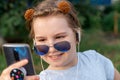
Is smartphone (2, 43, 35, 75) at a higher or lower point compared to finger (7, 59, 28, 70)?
higher

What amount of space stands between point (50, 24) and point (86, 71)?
0.42 meters

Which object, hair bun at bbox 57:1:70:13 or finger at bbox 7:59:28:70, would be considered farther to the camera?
hair bun at bbox 57:1:70:13

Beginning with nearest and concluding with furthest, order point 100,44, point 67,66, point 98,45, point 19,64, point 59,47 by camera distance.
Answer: point 19,64 < point 59,47 < point 67,66 < point 98,45 < point 100,44

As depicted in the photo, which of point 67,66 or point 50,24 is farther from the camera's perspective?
point 67,66

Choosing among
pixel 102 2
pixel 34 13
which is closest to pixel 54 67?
pixel 34 13

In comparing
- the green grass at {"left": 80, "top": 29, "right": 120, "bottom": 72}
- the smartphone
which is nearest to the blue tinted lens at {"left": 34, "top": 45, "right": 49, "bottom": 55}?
the smartphone

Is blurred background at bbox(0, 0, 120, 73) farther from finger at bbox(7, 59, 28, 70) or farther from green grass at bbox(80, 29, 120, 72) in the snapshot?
finger at bbox(7, 59, 28, 70)

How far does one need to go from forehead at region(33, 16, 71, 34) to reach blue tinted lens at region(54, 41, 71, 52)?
0.08m

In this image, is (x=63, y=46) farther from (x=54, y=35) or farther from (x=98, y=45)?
(x=98, y=45)

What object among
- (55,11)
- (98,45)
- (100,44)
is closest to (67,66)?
(55,11)

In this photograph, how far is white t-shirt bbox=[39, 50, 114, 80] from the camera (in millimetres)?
2365

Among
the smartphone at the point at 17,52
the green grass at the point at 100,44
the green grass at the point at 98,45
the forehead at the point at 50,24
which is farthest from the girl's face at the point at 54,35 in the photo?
the green grass at the point at 100,44

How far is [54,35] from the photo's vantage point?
2.24 meters

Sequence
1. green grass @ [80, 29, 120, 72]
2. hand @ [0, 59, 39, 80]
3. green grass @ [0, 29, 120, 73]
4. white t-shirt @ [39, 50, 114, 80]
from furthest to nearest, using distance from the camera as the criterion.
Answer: green grass @ [80, 29, 120, 72] < green grass @ [0, 29, 120, 73] < white t-shirt @ [39, 50, 114, 80] < hand @ [0, 59, 39, 80]
